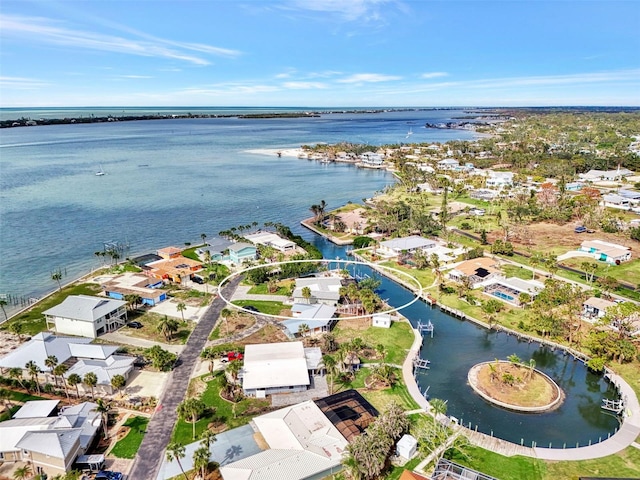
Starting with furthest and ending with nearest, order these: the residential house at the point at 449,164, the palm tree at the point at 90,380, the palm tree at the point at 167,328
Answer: the residential house at the point at 449,164 → the palm tree at the point at 167,328 → the palm tree at the point at 90,380

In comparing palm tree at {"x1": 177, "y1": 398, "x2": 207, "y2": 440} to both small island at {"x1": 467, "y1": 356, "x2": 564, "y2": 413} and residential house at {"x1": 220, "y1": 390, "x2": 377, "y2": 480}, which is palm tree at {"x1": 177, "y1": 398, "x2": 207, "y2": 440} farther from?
small island at {"x1": 467, "y1": 356, "x2": 564, "y2": 413}

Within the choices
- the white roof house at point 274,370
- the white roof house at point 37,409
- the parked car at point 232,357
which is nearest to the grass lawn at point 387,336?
the white roof house at point 274,370

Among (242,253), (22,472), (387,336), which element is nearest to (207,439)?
(22,472)

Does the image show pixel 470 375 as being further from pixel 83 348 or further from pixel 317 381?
pixel 83 348

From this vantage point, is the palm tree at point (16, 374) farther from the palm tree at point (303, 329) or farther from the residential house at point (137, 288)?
the palm tree at point (303, 329)

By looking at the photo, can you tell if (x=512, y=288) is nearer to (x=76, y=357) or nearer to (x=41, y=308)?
(x=76, y=357)
